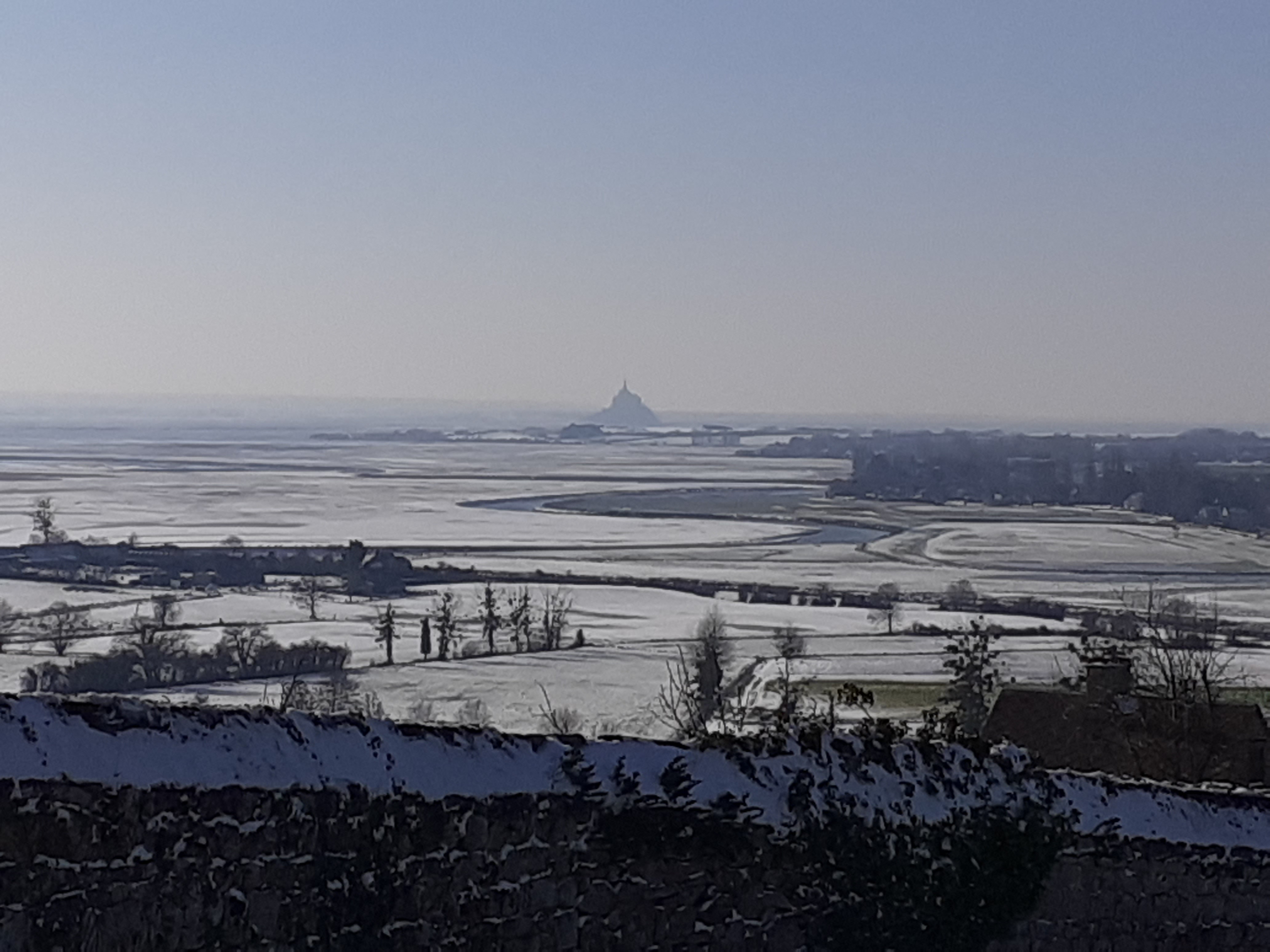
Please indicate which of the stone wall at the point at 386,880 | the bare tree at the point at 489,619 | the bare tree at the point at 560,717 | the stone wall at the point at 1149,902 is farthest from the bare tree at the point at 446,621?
the stone wall at the point at 386,880

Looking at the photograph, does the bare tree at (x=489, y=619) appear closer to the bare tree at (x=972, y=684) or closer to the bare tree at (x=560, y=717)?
the bare tree at (x=560, y=717)

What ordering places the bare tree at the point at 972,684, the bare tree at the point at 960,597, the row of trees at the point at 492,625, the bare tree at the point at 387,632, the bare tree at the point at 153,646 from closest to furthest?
1. the bare tree at the point at 972,684
2. the bare tree at the point at 153,646
3. the bare tree at the point at 387,632
4. the row of trees at the point at 492,625
5. the bare tree at the point at 960,597

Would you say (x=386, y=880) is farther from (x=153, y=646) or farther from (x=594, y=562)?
(x=594, y=562)

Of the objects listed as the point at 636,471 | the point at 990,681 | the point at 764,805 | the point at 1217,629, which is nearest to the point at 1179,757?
the point at 764,805

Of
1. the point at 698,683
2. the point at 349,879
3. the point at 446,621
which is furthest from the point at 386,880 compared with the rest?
the point at 446,621

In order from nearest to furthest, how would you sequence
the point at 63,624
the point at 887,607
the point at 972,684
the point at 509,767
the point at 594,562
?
1. the point at 509,767
2. the point at 972,684
3. the point at 63,624
4. the point at 887,607
5. the point at 594,562

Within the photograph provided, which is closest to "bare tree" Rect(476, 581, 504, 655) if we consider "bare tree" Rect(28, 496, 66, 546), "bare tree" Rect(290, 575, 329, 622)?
"bare tree" Rect(290, 575, 329, 622)
